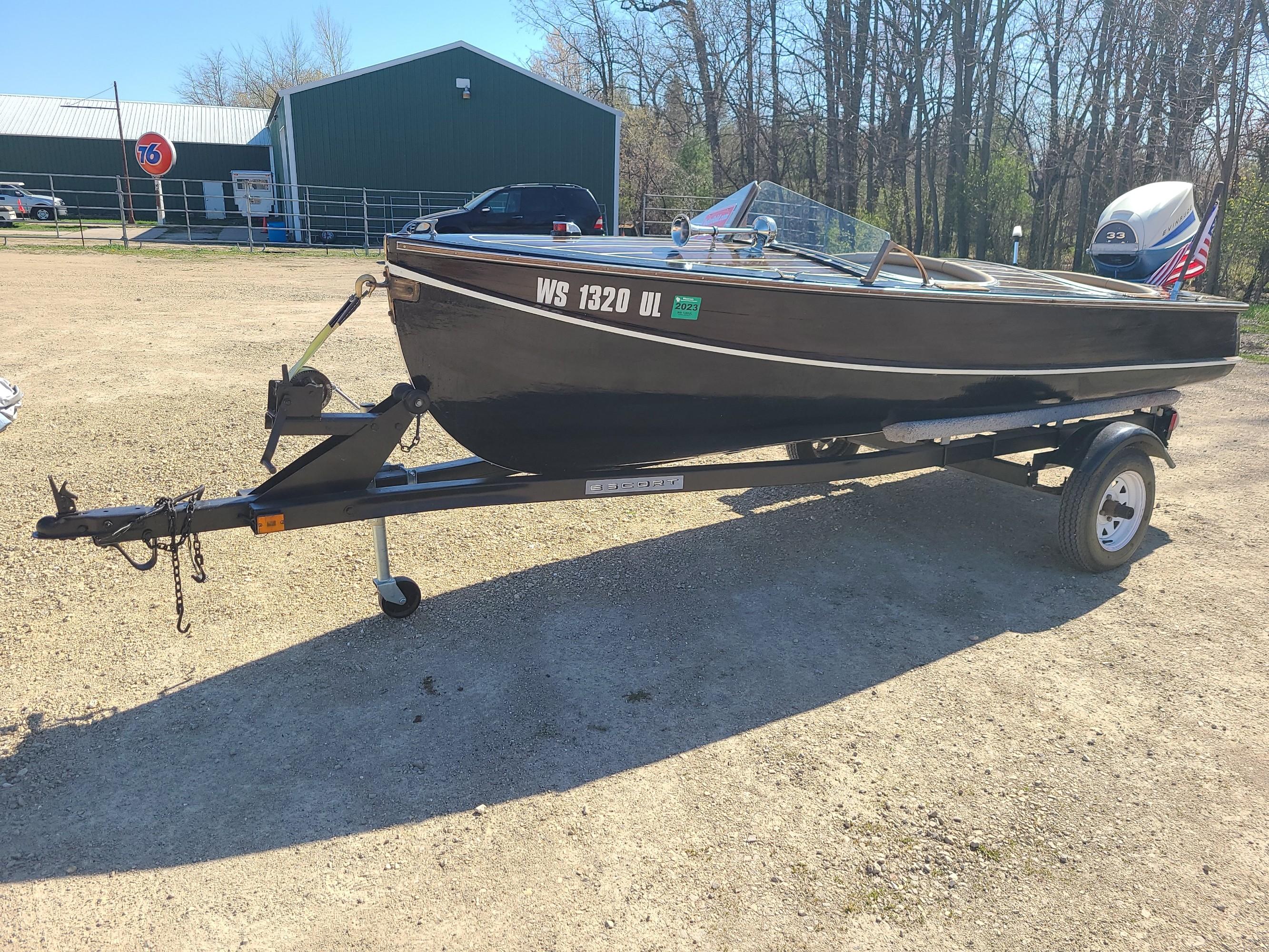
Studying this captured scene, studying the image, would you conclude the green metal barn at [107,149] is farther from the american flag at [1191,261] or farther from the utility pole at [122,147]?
the american flag at [1191,261]

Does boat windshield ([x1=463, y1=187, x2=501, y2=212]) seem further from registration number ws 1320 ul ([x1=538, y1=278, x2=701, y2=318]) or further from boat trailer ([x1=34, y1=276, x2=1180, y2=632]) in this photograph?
registration number ws 1320 ul ([x1=538, y1=278, x2=701, y2=318])

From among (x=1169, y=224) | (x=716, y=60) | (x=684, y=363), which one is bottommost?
(x=684, y=363)

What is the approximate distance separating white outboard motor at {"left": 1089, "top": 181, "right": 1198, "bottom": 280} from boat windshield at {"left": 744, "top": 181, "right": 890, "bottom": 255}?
11.4 feet

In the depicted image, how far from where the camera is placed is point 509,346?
10.7ft

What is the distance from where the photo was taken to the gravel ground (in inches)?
92.4

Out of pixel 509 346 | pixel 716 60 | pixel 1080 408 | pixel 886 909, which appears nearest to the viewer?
pixel 886 909

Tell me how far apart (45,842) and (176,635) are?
122cm

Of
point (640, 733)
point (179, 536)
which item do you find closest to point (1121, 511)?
point (640, 733)

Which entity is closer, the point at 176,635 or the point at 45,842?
the point at 45,842

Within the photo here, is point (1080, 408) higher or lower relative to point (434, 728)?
higher

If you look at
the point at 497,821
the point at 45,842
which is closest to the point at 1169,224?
the point at 497,821

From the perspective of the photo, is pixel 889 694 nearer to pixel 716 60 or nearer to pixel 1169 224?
pixel 1169 224

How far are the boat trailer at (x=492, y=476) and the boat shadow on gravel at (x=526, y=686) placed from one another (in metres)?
0.38

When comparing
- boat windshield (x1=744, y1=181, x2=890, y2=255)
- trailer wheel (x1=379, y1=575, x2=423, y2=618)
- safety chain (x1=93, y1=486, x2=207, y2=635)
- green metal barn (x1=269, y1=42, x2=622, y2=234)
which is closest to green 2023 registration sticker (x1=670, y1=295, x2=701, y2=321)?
boat windshield (x1=744, y1=181, x2=890, y2=255)
